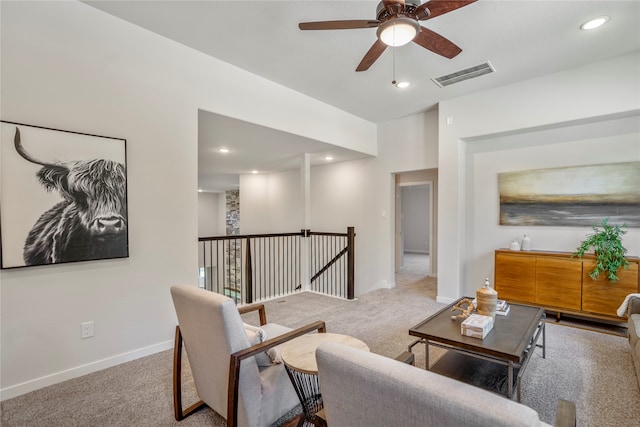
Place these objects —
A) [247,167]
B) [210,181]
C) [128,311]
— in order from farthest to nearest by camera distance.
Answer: [210,181], [247,167], [128,311]

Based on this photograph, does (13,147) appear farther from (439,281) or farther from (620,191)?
(620,191)

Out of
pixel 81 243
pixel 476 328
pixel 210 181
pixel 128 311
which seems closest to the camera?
pixel 476 328

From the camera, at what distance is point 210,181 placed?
29.8 feet

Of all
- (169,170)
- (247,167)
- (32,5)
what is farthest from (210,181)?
(32,5)

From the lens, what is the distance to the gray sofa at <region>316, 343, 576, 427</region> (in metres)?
0.71

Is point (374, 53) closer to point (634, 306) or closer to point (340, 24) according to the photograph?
point (340, 24)

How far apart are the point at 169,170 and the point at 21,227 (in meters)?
1.16

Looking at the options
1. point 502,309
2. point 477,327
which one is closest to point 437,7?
point 477,327

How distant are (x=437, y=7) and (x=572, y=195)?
3248mm

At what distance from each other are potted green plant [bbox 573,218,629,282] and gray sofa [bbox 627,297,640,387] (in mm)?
601

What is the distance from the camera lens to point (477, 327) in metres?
2.04

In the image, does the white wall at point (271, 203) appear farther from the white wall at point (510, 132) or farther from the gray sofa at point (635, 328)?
the gray sofa at point (635, 328)

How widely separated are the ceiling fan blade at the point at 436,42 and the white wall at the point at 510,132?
81.1 inches

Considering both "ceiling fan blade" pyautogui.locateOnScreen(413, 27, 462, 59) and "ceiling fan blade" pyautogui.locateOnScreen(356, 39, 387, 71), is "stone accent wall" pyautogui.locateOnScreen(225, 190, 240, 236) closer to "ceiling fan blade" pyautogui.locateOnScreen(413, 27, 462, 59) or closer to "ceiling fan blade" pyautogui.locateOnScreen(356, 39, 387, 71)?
"ceiling fan blade" pyautogui.locateOnScreen(356, 39, 387, 71)
